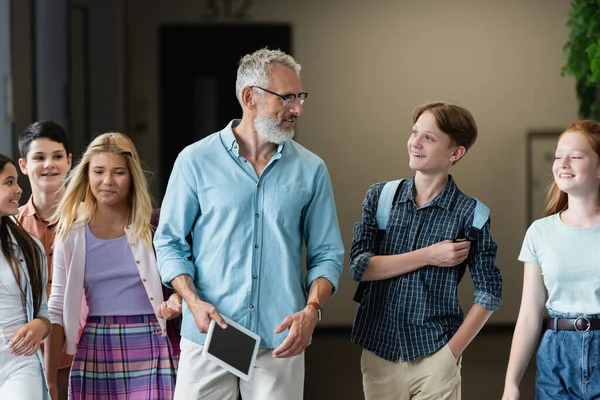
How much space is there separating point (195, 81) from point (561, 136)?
5.16 m

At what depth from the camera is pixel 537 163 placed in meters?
7.55

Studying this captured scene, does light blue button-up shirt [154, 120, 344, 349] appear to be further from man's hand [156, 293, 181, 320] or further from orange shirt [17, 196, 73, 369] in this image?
orange shirt [17, 196, 73, 369]

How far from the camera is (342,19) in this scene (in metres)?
7.42

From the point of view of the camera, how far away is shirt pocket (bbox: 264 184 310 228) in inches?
92.8

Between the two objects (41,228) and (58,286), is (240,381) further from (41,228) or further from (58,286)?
(41,228)

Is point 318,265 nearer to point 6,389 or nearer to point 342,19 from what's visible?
point 6,389

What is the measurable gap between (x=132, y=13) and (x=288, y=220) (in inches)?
201

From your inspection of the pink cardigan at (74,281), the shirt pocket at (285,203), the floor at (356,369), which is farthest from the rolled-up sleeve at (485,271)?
the floor at (356,369)

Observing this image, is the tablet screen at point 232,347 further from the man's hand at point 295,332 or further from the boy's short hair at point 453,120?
the boy's short hair at point 453,120

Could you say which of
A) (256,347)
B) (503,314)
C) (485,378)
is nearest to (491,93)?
(503,314)

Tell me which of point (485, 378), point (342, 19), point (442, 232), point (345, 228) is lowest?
point (485, 378)

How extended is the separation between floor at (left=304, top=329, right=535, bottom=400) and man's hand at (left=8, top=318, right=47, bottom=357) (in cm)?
314

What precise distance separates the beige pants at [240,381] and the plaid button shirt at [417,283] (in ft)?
1.06

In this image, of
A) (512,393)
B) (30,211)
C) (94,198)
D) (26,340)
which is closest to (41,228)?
(30,211)
